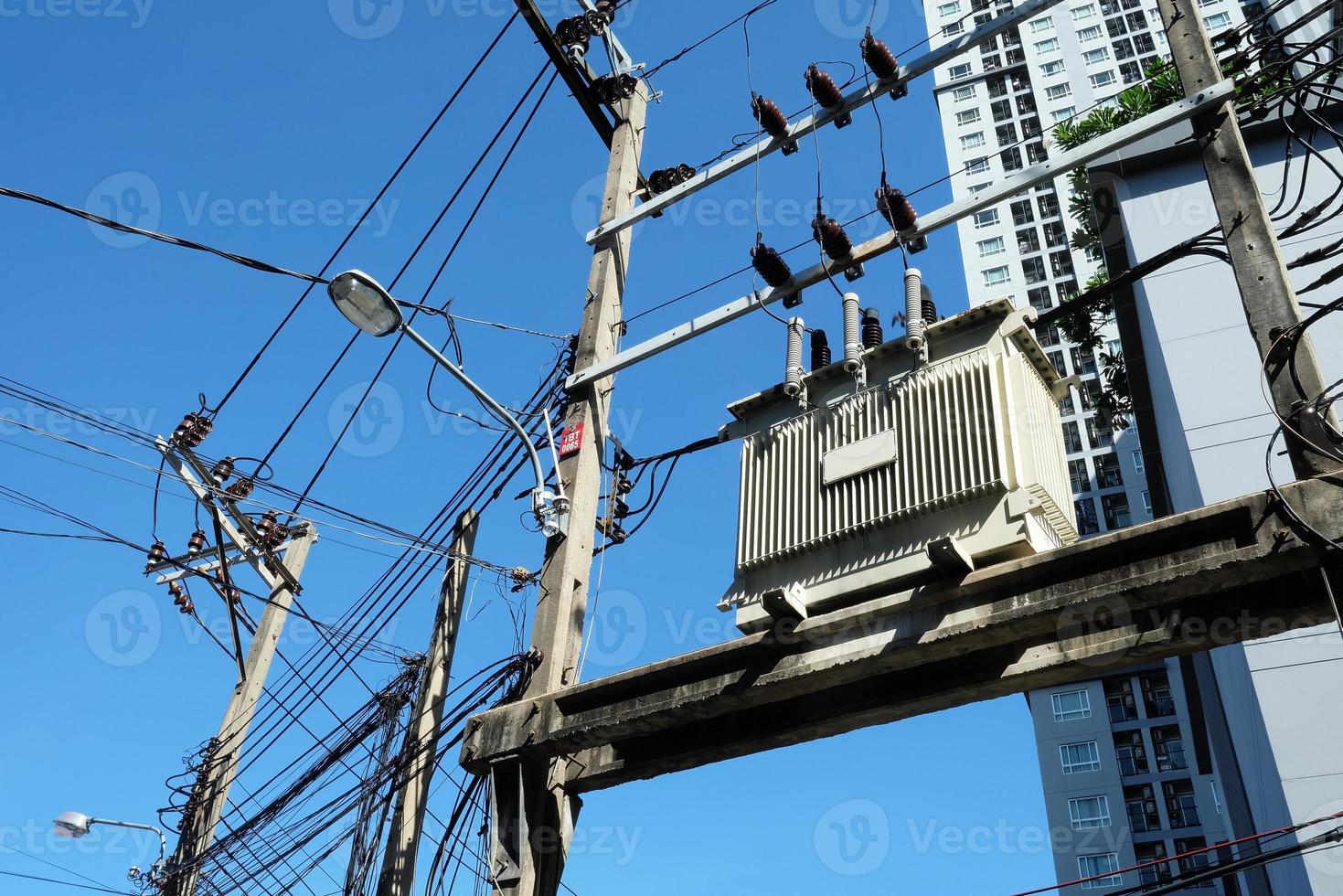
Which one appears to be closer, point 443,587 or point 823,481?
point 823,481

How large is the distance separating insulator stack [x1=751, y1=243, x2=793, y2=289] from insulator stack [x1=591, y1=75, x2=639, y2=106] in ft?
10.7

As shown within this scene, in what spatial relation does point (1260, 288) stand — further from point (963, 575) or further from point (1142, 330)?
point (1142, 330)

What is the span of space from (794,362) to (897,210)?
1.19 metres

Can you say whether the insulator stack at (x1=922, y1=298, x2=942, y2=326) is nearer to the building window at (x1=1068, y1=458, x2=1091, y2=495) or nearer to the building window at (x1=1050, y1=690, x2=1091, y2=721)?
the building window at (x1=1050, y1=690, x2=1091, y2=721)

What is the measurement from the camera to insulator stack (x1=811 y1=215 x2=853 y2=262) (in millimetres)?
7371

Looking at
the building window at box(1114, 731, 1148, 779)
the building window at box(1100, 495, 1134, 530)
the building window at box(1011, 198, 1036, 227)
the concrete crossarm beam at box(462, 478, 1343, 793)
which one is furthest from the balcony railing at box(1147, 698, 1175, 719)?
the concrete crossarm beam at box(462, 478, 1343, 793)

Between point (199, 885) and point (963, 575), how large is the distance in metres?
9.41

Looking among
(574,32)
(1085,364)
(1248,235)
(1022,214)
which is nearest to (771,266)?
(1248,235)

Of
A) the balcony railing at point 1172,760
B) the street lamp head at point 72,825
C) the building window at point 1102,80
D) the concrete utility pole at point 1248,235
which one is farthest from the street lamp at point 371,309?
the building window at point 1102,80

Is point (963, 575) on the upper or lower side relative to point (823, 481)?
lower

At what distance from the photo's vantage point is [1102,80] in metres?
70.3

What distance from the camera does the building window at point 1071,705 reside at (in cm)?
5382

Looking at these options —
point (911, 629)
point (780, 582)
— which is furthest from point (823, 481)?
point (911, 629)

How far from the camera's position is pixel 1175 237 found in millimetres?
22859
